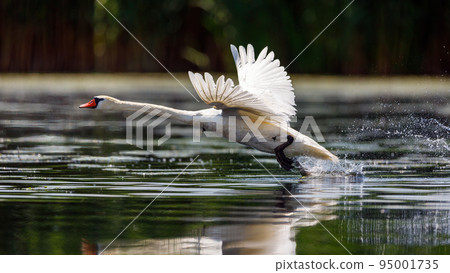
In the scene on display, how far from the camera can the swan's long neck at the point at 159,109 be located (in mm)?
10555

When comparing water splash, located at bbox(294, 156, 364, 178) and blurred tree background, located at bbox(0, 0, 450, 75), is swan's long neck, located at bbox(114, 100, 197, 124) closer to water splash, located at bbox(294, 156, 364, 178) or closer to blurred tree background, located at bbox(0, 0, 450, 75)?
water splash, located at bbox(294, 156, 364, 178)

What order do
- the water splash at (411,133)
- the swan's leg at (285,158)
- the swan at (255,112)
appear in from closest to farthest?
1. the swan at (255,112)
2. the swan's leg at (285,158)
3. the water splash at (411,133)

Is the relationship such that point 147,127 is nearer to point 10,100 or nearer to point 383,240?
point 10,100

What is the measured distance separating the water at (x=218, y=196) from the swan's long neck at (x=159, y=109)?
632 millimetres

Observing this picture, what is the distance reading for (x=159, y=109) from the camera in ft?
35.2

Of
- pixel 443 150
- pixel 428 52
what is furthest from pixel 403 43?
pixel 443 150

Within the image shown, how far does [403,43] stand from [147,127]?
587 inches

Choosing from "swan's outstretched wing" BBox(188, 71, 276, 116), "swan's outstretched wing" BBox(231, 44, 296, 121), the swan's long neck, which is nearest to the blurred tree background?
"swan's outstretched wing" BBox(231, 44, 296, 121)

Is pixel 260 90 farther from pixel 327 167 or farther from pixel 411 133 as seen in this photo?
pixel 411 133

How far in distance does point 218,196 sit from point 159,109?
6.54ft

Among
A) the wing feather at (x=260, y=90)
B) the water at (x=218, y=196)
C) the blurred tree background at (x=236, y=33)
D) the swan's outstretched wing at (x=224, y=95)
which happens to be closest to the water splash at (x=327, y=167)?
the water at (x=218, y=196)

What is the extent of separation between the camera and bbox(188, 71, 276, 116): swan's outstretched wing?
977cm

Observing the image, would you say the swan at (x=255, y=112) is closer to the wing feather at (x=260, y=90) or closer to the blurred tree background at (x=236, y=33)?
the wing feather at (x=260, y=90)

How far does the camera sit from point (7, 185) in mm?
9617
